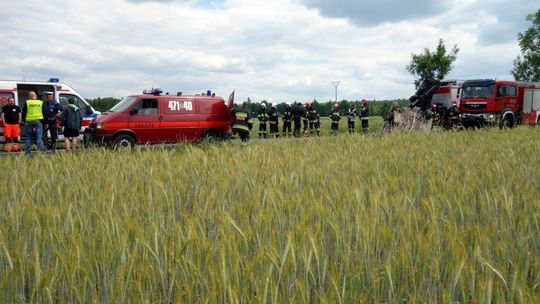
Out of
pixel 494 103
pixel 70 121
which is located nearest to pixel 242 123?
pixel 70 121

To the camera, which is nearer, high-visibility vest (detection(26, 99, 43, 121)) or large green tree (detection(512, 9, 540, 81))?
high-visibility vest (detection(26, 99, 43, 121))

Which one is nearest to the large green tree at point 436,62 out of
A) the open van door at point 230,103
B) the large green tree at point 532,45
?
the large green tree at point 532,45

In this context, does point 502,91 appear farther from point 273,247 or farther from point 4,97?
point 273,247

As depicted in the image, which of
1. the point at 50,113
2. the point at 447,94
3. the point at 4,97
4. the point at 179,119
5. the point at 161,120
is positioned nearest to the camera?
the point at 50,113

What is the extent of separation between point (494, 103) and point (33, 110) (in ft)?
61.9

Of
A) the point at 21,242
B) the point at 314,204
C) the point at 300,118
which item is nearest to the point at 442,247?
the point at 314,204

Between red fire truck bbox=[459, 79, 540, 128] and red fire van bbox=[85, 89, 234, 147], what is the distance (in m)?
12.9

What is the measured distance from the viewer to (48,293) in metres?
1.90

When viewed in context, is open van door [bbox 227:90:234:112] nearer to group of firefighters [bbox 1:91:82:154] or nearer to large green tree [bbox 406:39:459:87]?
group of firefighters [bbox 1:91:82:154]

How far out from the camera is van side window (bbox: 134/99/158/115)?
45.2 feet

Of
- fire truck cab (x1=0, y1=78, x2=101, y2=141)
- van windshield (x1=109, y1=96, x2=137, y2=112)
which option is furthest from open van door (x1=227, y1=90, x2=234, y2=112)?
fire truck cab (x1=0, y1=78, x2=101, y2=141)

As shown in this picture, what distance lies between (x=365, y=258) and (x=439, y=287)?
0.44 m

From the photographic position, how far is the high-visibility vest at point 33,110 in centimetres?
1297

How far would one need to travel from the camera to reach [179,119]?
14250 millimetres
